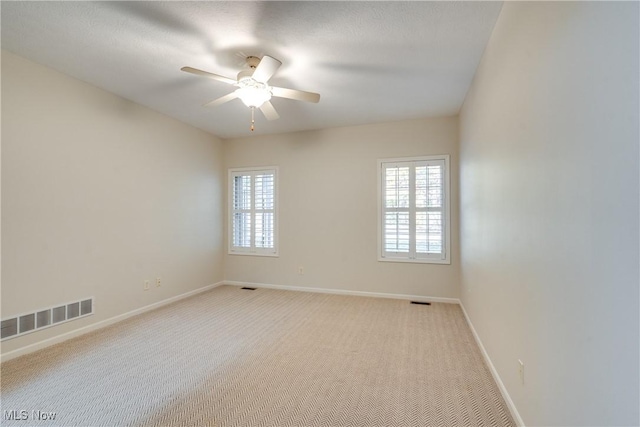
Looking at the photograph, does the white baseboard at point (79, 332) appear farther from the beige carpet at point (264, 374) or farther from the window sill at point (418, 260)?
the window sill at point (418, 260)

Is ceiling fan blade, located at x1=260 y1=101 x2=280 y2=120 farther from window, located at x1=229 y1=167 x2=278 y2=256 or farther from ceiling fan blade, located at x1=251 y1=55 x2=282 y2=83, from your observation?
window, located at x1=229 y1=167 x2=278 y2=256

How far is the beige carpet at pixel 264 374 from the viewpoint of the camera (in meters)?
1.75

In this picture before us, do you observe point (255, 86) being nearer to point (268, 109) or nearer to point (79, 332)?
point (268, 109)

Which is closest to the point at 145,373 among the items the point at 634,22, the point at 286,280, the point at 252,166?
the point at 286,280

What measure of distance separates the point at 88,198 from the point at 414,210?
13.4ft

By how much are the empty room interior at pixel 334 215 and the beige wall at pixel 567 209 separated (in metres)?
0.01

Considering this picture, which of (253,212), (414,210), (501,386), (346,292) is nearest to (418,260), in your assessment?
(414,210)

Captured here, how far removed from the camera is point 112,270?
10.6ft

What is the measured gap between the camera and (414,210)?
13.6 ft

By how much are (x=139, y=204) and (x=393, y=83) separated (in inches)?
135

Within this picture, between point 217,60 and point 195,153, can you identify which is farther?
point 195,153

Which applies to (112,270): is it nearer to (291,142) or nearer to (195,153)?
(195,153)

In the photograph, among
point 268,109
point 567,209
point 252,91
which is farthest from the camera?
point 268,109

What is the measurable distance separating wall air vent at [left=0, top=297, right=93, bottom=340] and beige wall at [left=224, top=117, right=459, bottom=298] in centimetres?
238
